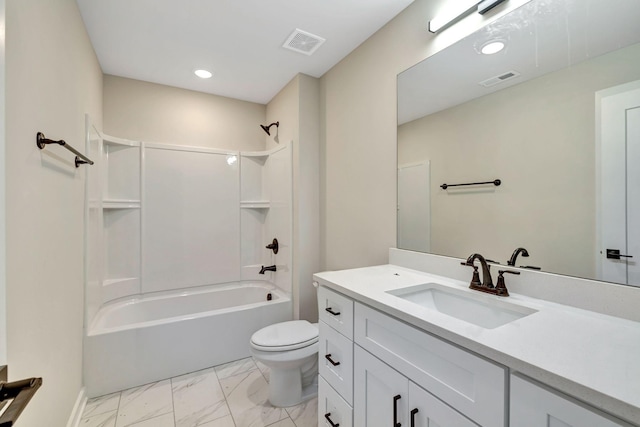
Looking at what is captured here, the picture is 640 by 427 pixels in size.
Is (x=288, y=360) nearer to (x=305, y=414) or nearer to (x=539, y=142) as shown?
(x=305, y=414)

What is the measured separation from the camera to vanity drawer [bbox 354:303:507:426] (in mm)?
683

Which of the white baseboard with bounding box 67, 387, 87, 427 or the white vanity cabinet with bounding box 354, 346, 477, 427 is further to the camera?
the white baseboard with bounding box 67, 387, 87, 427

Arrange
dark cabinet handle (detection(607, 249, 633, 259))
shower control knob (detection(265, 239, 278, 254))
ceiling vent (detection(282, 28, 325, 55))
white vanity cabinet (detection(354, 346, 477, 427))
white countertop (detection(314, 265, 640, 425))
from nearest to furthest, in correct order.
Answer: white countertop (detection(314, 265, 640, 425)) < white vanity cabinet (detection(354, 346, 477, 427)) < dark cabinet handle (detection(607, 249, 633, 259)) < ceiling vent (detection(282, 28, 325, 55)) < shower control knob (detection(265, 239, 278, 254))

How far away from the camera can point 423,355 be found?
0.87 m

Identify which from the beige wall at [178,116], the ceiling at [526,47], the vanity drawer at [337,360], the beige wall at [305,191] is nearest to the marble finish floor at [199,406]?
the vanity drawer at [337,360]

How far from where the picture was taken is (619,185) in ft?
3.03

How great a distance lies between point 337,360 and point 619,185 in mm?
1257

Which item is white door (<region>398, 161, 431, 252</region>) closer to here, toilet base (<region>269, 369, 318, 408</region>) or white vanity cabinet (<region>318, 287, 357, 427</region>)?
white vanity cabinet (<region>318, 287, 357, 427</region>)

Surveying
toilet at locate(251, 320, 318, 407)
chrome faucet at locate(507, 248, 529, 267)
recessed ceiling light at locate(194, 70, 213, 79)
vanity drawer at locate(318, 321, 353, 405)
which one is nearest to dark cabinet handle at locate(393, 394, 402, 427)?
vanity drawer at locate(318, 321, 353, 405)

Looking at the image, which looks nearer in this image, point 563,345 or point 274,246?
point 563,345

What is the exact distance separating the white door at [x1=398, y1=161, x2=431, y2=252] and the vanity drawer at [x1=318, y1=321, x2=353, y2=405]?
0.70 metres

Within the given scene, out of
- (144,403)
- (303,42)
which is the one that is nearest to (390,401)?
(144,403)

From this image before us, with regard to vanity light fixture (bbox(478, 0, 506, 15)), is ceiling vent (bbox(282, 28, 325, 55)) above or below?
above

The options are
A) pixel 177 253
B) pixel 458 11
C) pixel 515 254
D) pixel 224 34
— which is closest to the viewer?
pixel 515 254
